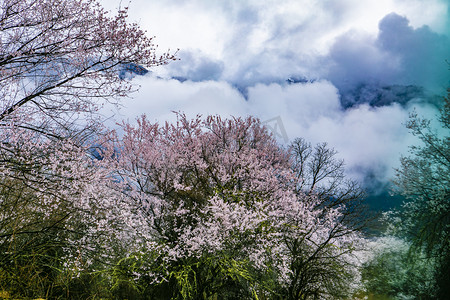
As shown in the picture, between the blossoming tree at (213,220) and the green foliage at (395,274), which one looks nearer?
the blossoming tree at (213,220)

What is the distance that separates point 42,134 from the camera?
6.62 m

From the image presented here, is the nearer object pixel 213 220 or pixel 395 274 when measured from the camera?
pixel 213 220

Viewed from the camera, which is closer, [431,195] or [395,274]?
[431,195]

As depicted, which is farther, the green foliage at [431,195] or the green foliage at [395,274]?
the green foliage at [395,274]

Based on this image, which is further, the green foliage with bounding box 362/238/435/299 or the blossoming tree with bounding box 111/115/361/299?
the green foliage with bounding box 362/238/435/299

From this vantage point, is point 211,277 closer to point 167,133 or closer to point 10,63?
point 167,133

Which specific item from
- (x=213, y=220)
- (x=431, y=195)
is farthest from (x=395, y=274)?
(x=213, y=220)

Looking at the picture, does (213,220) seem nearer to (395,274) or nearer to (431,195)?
(431,195)

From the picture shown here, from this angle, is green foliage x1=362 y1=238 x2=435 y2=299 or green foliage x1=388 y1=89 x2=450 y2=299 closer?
green foliage x1=388 y1=89 x2=450 y2=299

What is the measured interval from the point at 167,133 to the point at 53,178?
24.5 feet

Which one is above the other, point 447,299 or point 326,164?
point 326,164

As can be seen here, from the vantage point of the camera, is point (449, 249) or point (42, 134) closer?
point (42, 134)

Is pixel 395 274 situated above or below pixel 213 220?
above

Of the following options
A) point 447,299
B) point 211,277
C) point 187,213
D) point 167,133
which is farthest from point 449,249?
point 167,133
